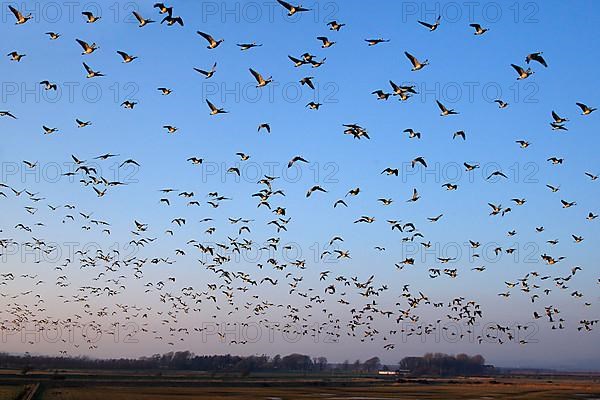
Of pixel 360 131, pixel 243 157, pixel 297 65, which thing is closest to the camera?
pixel 297 65

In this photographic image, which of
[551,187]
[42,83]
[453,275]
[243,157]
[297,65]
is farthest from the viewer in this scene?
[453,275]

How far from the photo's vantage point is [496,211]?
45.5m

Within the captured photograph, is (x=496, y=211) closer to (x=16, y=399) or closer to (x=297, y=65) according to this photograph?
(x=297, y=65)

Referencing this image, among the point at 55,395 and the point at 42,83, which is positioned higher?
the point at 42,83

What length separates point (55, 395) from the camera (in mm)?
66188

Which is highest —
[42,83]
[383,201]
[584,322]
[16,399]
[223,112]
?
[42,83]

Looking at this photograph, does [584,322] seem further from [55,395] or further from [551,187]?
[55,395]

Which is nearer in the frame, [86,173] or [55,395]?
[86,173]

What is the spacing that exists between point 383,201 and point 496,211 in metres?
8.92

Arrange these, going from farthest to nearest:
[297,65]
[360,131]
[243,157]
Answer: [243,157]
[360,131]
[297,65]

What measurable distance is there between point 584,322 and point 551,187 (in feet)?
79.5

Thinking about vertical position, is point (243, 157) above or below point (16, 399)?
above

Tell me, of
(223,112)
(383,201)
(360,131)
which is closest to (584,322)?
(383,201)

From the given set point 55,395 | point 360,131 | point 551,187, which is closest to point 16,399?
point 55,395
